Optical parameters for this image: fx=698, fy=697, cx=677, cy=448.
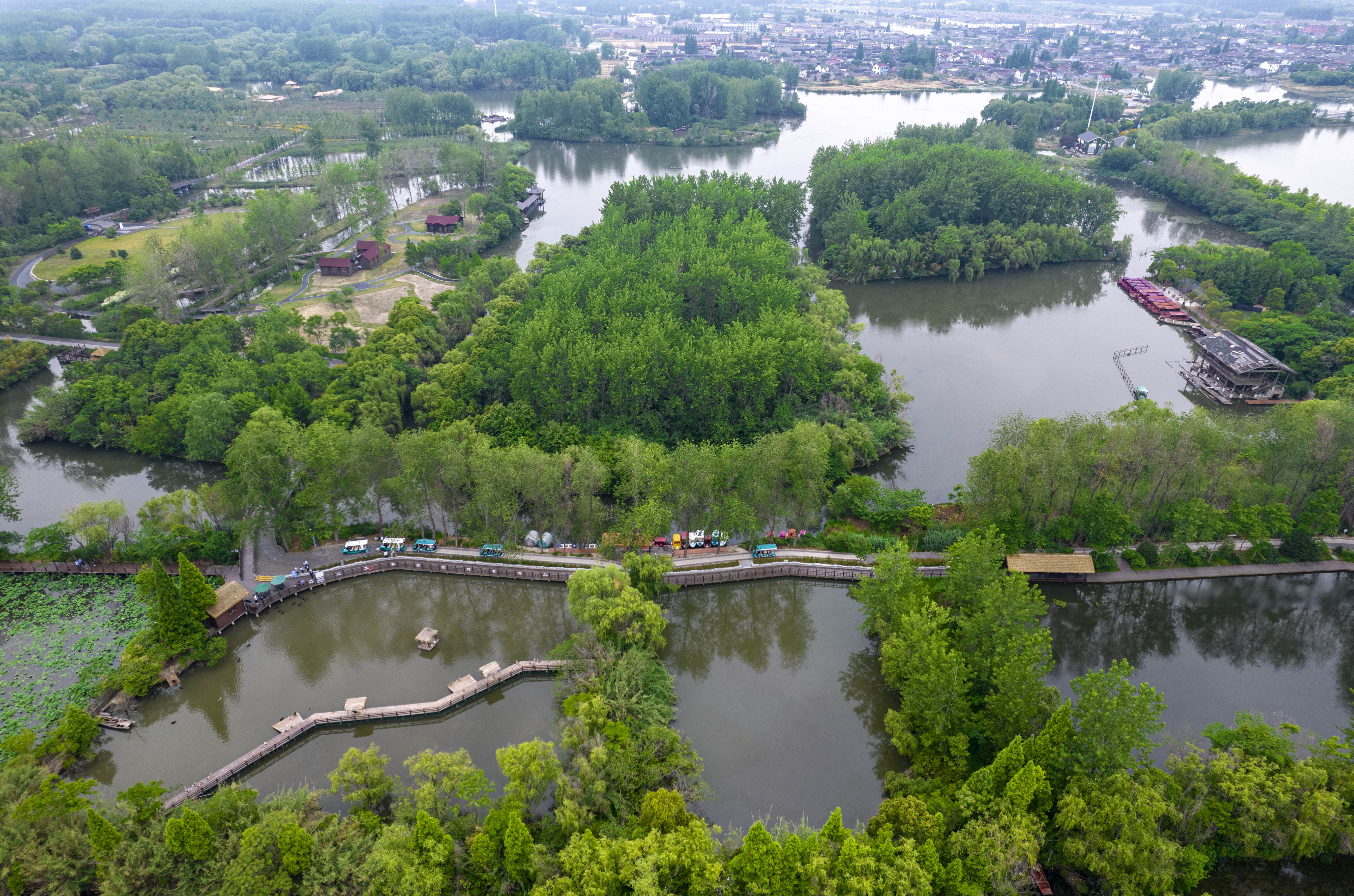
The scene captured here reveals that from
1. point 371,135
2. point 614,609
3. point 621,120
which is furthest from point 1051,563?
point 621,120

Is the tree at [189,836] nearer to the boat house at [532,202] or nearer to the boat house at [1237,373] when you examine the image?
the boat house at [1237,373]

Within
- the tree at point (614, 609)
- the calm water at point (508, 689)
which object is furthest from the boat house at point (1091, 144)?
the tree at point (614, 609)

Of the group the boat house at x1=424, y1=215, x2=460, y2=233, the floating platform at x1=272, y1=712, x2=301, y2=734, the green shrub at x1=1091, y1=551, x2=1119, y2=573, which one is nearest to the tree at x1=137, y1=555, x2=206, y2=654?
the floating platform at x1=272, y1=712, x2=301, y2=734

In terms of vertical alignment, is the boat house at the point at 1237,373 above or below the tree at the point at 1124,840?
above

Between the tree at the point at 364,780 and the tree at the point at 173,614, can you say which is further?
the tree at the point at 173,614

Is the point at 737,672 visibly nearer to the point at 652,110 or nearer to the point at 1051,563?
the point at 1051,563

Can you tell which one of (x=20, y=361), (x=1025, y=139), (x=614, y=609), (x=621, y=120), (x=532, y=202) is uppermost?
(x=621, y=120)

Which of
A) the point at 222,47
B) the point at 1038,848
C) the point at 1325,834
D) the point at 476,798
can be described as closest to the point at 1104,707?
the point at 1038,848
